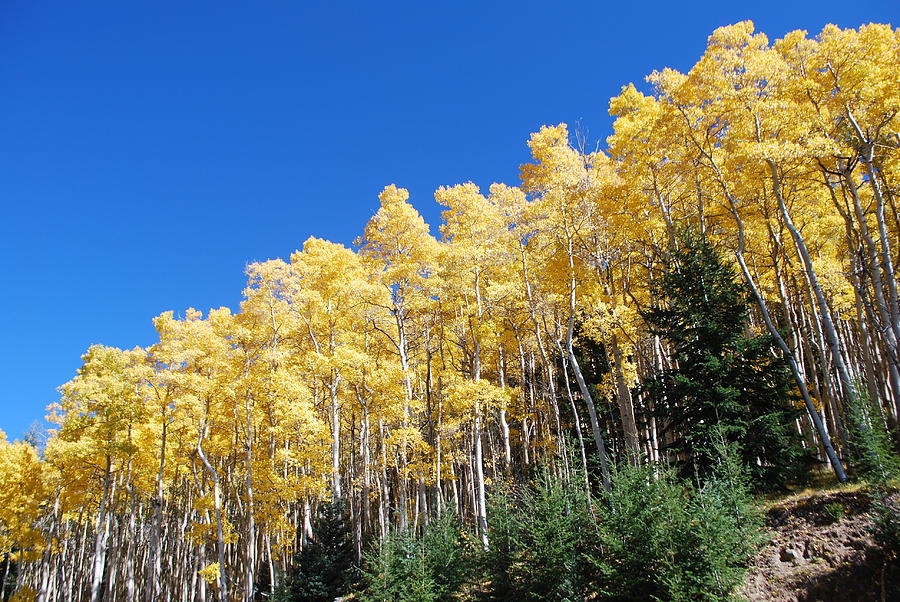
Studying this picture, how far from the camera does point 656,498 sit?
7.81 meters

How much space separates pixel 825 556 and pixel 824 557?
0.07 ft

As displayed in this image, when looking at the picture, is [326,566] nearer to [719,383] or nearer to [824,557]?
[719,383]

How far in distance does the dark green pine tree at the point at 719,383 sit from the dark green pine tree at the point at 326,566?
9835 mm

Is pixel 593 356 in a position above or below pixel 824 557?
above

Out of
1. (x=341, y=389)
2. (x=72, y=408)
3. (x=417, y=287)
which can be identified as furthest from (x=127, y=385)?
(x=417, y=287)

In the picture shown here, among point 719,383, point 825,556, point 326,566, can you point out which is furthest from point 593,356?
point 326,566

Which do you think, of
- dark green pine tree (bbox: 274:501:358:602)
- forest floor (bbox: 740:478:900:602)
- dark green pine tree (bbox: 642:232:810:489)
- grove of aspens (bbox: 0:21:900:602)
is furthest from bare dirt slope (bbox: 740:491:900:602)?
dark green pine tree (bbox: 274:501:358:602)

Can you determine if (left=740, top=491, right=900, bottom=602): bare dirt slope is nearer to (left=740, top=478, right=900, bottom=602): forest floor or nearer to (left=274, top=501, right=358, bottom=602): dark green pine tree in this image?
(left=740, top=478, right=900, bottom=602): forest floor

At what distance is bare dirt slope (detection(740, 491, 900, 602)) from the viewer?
6.21m

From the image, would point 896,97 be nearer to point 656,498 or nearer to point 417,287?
point 656,498

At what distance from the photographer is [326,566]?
1388 centimetres

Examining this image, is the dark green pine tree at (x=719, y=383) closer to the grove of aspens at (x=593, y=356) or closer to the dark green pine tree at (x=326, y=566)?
the grove of aspens at (x=593, y=356)

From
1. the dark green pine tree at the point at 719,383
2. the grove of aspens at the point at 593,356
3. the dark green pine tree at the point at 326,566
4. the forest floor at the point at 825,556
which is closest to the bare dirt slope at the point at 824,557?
the forest floor at the point at 825,556

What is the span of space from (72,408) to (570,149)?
18.5m
